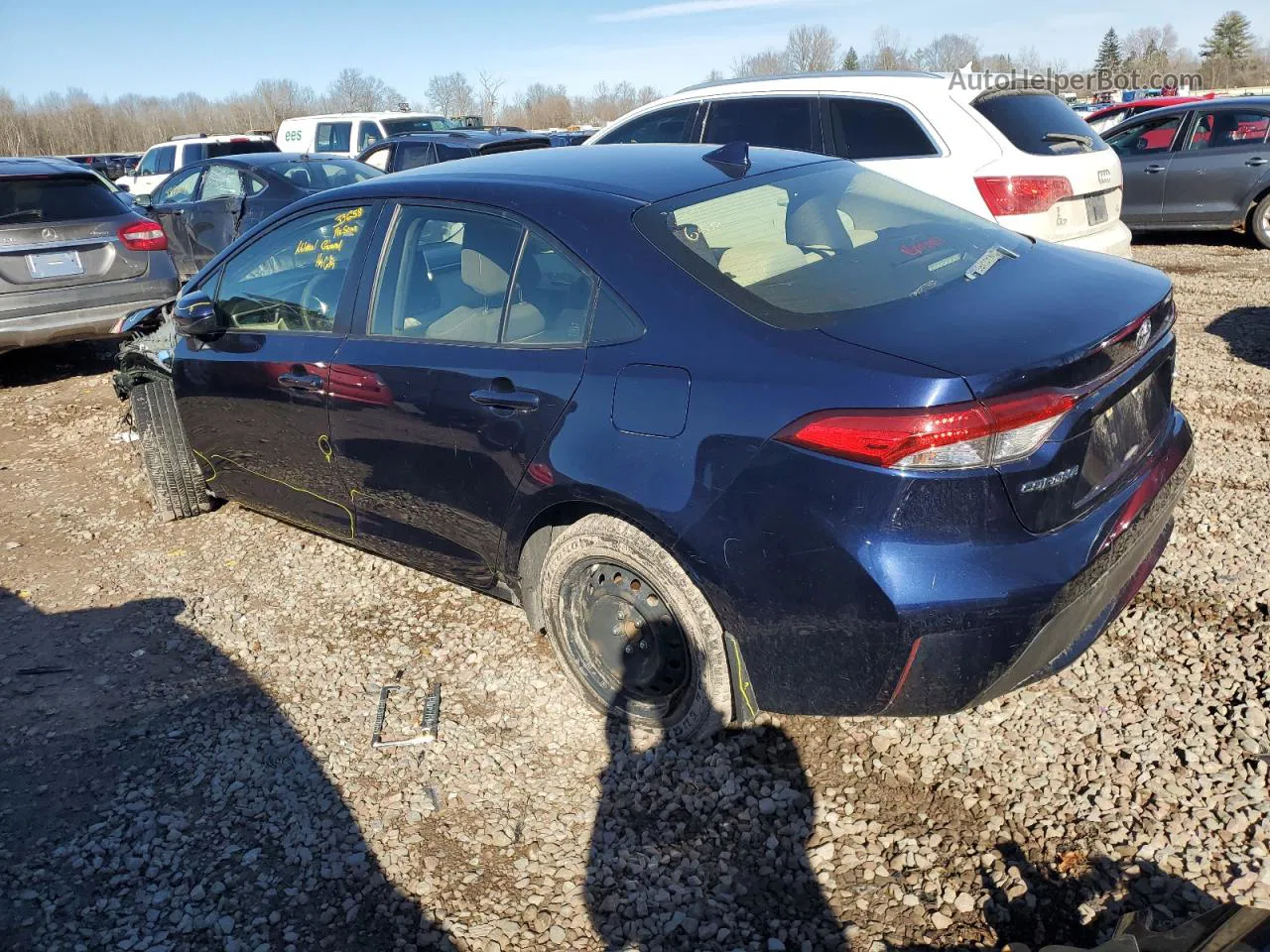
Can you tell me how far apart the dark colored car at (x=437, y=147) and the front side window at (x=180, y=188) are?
220 centimetres

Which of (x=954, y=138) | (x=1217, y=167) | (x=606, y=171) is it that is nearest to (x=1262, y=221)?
(x=1217, y=167)

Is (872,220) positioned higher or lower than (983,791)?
higher

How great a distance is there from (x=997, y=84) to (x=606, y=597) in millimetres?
5422

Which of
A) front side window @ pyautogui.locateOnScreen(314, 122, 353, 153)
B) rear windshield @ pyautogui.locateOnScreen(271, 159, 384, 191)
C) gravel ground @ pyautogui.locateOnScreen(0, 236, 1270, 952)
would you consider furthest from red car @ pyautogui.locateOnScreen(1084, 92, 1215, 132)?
gravel ground @ pyautogui.locateOnScreen(0, 236, 1270, 952)

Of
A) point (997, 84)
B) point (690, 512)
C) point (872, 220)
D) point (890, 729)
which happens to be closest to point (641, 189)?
point (872, 220)

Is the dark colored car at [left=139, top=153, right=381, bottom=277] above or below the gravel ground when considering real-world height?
above

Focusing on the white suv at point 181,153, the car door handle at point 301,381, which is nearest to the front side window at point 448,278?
the car door handle at point 301,381

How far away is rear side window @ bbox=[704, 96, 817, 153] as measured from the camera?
22.7 ft

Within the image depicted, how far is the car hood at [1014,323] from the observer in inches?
93.5

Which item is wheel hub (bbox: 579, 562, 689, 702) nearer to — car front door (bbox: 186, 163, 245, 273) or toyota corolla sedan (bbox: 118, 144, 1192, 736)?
toyota corolla sedan (bbox: 118, 144, 1192, 736)

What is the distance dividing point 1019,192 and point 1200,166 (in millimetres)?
6346

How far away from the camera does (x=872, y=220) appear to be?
331 centimetres

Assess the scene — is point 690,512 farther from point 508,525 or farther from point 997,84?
point 997,84

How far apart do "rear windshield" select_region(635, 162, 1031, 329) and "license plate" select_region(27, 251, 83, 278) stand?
646 cm
